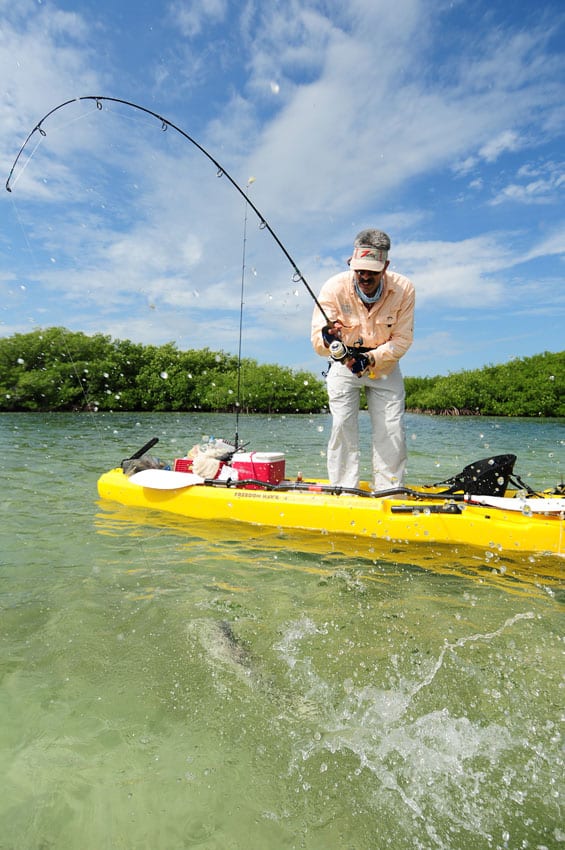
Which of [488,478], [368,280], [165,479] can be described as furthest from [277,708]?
[165,479]

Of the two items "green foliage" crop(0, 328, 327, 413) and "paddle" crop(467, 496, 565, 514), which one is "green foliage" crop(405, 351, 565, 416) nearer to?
"green foliage" crop(0, 328, 327, 413)

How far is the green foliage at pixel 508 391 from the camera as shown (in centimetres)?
8831

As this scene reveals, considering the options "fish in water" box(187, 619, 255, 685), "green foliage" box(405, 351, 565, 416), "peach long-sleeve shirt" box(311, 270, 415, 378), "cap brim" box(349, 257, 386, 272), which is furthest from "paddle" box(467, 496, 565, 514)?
"green foliage" box(405, 351, 565, 416)

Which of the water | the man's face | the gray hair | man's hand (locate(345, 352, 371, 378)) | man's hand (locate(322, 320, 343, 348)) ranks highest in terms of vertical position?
the gray hair

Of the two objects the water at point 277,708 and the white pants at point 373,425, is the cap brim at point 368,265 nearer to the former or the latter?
the white pants at point 373,425

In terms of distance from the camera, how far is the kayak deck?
5.29m

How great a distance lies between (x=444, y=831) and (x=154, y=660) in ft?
6.06

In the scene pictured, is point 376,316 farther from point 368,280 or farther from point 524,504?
point 524,504

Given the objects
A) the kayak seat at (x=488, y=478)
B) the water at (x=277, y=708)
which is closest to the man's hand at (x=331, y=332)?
the kayak seat at (x=488, y=478)

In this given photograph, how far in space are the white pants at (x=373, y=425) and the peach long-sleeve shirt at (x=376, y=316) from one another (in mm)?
291

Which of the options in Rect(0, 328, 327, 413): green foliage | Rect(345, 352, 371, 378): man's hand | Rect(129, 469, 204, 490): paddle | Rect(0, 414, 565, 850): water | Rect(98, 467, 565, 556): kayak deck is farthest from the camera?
Rect(0, 328, 327, 413): green foliage

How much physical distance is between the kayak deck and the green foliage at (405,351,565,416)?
90.6m

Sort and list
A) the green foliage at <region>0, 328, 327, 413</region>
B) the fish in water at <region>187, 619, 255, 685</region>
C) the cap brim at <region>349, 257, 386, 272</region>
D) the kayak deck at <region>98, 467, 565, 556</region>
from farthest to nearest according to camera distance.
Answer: the green foliage at <region>0, 328, 327, 413</region>
the cap brim at <region>349, 257, 386, 272</region>
the kayak deck at <region>98, 467, 565, 556</region>
the fish in water at <region>187, 619, 255, 685</region>

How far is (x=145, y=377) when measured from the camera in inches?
3465
